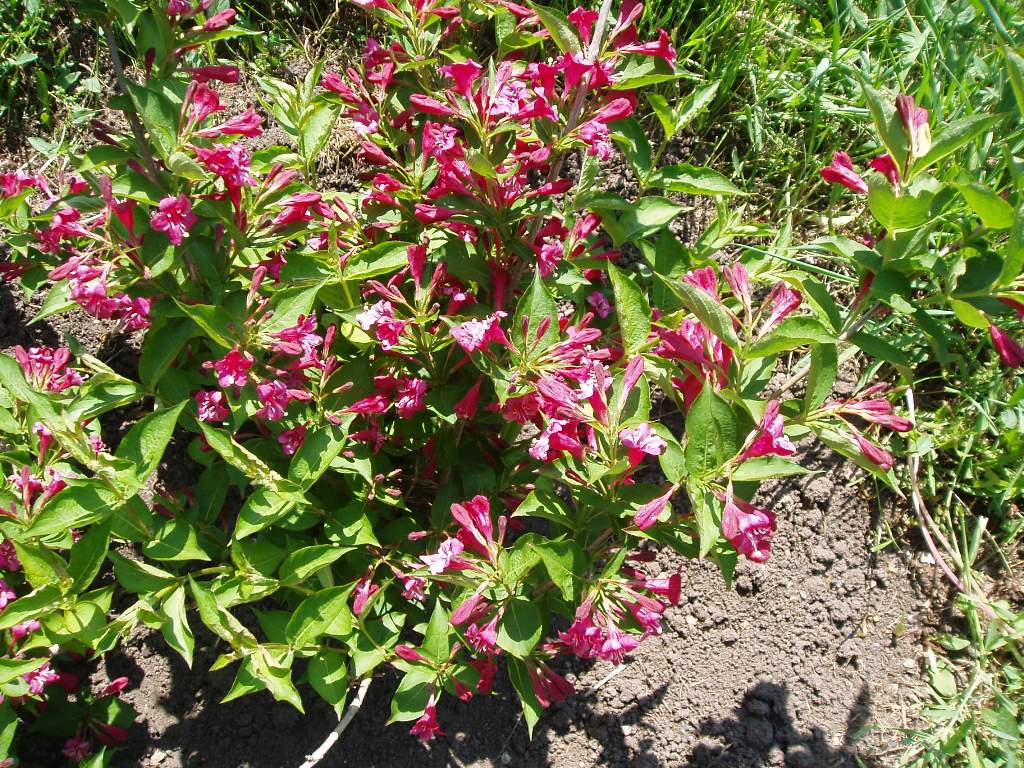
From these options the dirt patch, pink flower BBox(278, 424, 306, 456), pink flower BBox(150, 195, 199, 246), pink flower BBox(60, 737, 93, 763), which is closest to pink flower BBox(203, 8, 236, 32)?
pink flower BBox(150, 195, 199, 246)

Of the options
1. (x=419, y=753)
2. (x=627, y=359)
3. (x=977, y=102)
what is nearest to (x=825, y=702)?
(x=419, y=753)

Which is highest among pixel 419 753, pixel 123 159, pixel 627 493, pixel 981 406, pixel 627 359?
pixel 123 159

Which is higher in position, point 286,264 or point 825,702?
point 286,264

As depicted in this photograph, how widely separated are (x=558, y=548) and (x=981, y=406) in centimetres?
177

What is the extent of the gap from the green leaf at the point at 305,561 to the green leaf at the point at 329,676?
234mm

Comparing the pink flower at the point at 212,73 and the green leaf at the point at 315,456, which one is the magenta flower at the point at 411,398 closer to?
the green leaf at the point at 315,456

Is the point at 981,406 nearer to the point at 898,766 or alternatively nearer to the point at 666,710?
the point at 898,766

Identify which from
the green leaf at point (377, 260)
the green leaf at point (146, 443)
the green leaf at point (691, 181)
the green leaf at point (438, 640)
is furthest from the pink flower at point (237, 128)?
the green leaf at point (438, 640)

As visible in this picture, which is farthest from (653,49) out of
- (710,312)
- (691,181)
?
(710,312)

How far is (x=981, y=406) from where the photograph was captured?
2666 millimetres

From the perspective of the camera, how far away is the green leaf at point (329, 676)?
73.9 inches

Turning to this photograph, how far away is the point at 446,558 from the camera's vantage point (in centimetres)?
170

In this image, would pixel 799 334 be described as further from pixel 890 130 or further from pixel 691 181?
pixel 691 181

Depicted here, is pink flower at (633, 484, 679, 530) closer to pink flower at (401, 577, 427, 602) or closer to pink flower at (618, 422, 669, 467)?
pink flower at (618, 422, 669, 467)
